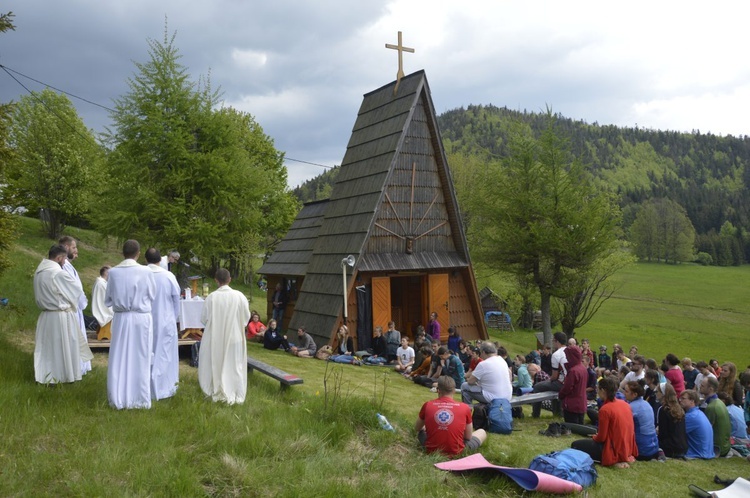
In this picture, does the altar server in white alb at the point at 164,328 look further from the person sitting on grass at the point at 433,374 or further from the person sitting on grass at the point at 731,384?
the person sitting on grass at the point at 731,384

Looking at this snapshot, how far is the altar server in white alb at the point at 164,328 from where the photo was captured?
7.31m

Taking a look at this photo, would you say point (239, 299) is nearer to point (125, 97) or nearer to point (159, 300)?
point (159, 300)

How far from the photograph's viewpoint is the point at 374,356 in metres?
15.6

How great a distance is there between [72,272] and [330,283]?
9276 millimetres

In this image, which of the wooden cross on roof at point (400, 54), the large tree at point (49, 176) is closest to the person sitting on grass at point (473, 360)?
the wooden cross on roof at point (400, 54)

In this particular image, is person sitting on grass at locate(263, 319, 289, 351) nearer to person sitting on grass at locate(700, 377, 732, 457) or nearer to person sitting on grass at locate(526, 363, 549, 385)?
person sitting on grass at locate(526, 363, 549, 385)

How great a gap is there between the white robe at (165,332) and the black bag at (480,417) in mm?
4668

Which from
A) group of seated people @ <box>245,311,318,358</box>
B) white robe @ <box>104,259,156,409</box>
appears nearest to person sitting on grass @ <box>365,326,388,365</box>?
group of seated people @ <box>245,311,318,358</box>

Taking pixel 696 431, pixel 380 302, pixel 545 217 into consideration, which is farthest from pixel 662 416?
pixel 545 217

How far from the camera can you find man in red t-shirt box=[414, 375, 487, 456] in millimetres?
6430

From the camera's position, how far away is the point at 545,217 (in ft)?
80.7

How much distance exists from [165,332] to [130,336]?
84cm

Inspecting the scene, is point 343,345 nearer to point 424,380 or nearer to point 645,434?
point 424,380

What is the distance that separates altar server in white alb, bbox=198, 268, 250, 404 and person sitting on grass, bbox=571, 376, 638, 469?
4.88 meters
